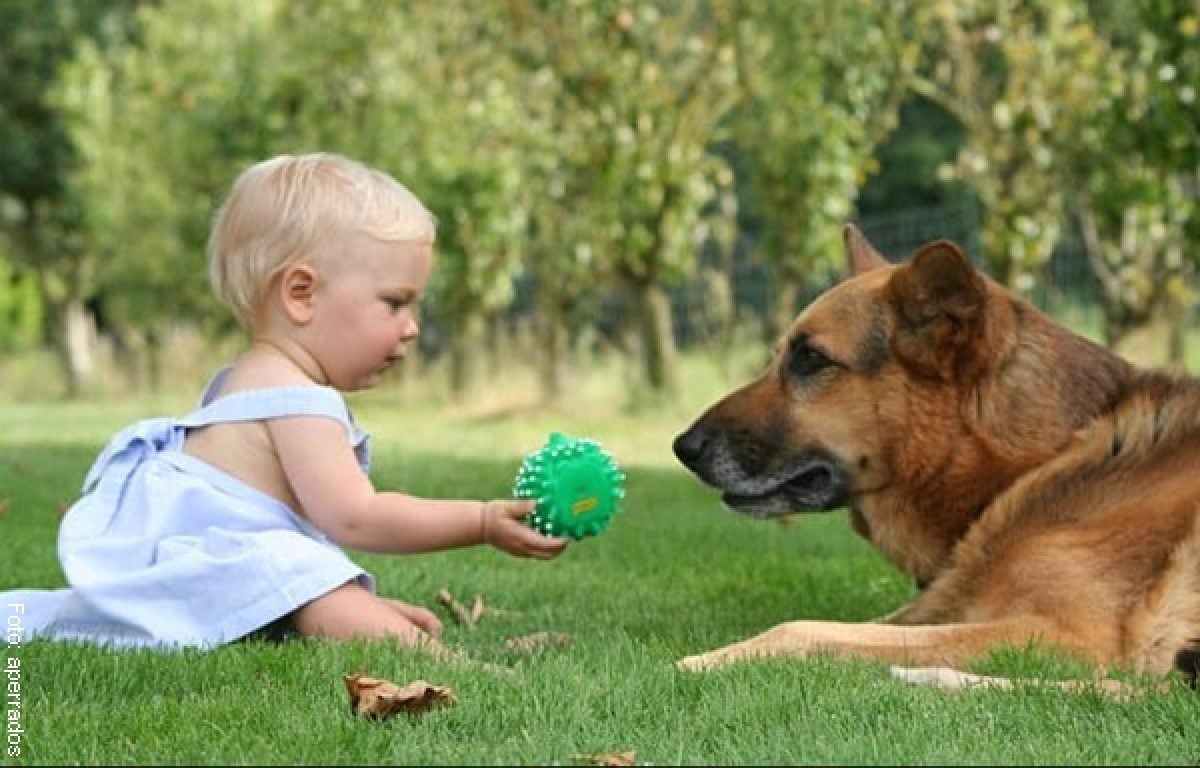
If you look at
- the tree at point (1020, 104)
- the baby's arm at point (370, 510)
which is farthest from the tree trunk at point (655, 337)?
the baby's arm at point (370, 510)

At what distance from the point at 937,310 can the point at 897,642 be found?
2.96ft

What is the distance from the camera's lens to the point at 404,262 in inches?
192

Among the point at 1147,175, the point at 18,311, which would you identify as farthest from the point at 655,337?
the point at 18,311

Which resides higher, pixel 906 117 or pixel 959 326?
pixel 959 326

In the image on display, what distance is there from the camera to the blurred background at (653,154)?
13695 millimetres

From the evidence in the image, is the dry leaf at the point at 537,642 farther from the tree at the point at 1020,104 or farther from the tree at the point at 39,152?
the tree at the point at 39,152

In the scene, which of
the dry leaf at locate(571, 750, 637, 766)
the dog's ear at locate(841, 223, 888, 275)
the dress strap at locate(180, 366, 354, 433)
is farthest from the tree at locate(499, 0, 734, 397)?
the dry leaf at locate(571, 750, 637, 766)

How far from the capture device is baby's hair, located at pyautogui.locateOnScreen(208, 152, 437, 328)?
4.80m

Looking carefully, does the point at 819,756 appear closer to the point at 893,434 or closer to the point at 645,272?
the point at 893,434

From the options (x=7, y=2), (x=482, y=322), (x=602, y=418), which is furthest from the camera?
(x=7, y=2)

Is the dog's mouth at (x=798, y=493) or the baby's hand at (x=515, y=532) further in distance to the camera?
the dog's mouth at (x=798, y=493)

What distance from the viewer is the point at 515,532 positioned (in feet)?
14.8

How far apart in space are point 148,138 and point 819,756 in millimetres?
24164

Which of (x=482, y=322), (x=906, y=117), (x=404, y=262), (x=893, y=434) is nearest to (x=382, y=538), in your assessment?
(x=404, y=262)
